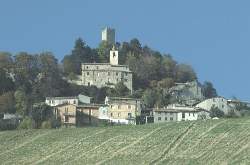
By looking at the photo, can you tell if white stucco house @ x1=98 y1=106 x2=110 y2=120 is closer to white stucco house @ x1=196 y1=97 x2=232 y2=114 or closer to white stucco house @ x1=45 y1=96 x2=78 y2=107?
white stucco house @ x1=45 y1=96 x2=78 y2=107

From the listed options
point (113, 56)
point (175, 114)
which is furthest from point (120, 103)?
point (113, 56)

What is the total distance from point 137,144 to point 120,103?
1794 inches

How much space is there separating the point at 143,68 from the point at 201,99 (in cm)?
854

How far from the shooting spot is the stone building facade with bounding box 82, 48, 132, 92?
412 feet

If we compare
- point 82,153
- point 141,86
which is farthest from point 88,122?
point 82,153

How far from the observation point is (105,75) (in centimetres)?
12662

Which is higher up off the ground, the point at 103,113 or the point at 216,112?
the point at 216,112

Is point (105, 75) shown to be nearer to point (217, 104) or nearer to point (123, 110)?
point (217, 104)

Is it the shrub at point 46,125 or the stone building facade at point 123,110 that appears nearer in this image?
the shrub at point 46,125

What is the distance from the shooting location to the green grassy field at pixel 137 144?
56.2 metres

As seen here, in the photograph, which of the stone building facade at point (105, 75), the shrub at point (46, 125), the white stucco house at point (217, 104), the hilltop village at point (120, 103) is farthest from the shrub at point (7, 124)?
the stone building facade at point (105, 75)

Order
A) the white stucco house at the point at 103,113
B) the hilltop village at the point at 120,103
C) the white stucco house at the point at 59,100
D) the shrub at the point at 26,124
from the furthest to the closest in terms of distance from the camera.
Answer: the white stucco house at the point at 59,100
the white stucco house at the point at 103,113
the hilltop village at the point at 120,103
the shrub at the point at 26,124

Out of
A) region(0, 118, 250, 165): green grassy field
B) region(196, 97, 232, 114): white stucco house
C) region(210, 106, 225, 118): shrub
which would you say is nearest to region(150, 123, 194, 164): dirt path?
region(0, 118, 250, 165): green grassy field

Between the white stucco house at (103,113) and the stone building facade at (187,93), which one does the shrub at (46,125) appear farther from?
the stone building facade at (187,93)
